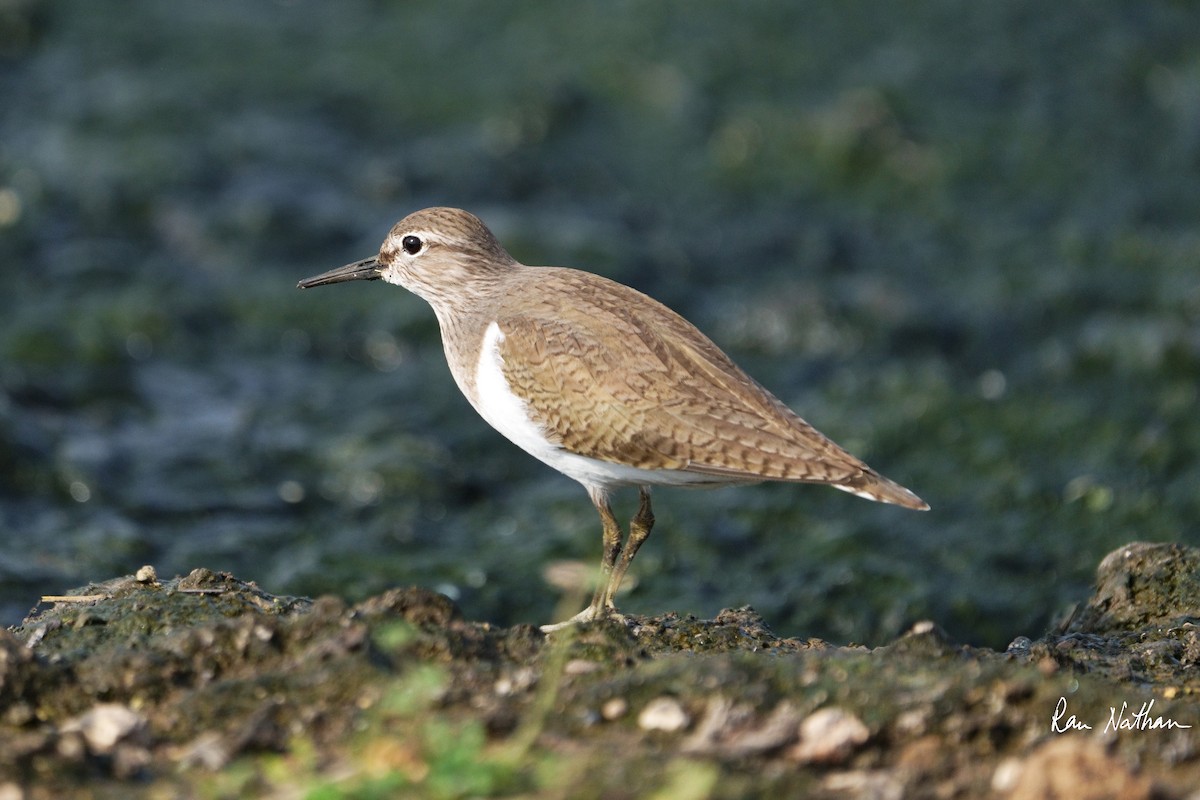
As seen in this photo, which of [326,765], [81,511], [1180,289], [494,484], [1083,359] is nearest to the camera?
[326,765]

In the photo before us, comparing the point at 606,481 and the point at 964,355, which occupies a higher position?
the point at 964,355

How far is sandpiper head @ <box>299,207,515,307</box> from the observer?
665 centimetres

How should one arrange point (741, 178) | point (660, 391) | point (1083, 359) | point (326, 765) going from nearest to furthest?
point (326, 765)
point (660, 391)
point (1083, 359)
point (741, 178)

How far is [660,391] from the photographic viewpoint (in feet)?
18.6

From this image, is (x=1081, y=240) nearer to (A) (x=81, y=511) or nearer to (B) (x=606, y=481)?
(B) (x=606, y=481)

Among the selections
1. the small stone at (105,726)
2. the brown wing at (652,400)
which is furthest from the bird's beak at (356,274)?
the small stone at (105,726)

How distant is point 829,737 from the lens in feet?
12.7

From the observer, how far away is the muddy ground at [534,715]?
360 cm

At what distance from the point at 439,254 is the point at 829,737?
356 cm

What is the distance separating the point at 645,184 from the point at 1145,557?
24.5 ft

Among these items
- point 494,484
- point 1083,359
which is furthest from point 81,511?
point 1083,359

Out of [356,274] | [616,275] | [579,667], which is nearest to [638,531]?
[579,667]

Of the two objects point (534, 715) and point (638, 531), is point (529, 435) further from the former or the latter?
point (534, 715)

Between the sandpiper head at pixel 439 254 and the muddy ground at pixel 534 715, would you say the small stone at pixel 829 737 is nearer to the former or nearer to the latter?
the muddy ground at pixel 534 715
